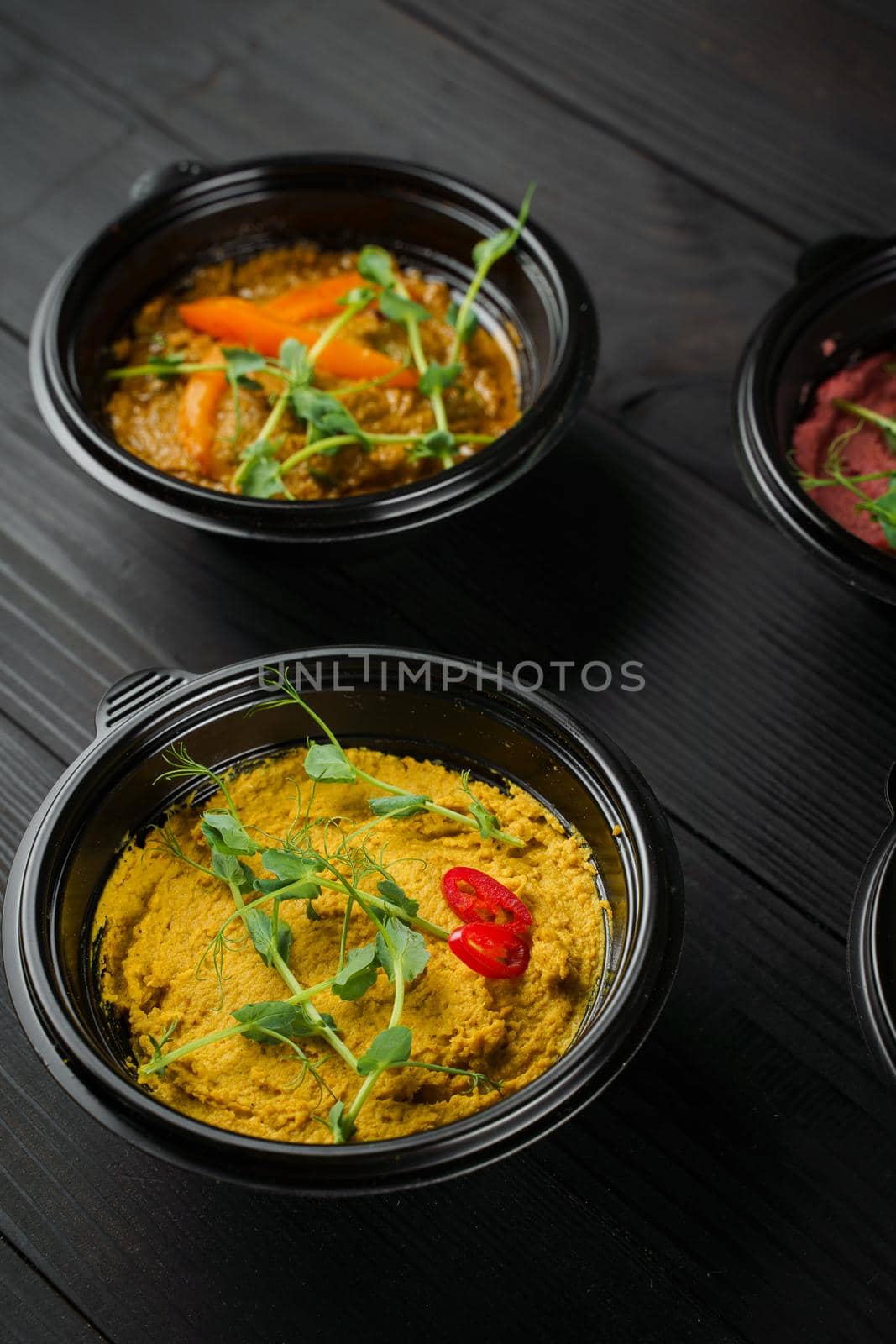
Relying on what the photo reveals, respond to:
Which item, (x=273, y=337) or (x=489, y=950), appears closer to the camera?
(x=489, y=950)

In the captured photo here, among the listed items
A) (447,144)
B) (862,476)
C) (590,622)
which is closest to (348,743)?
(590,622)

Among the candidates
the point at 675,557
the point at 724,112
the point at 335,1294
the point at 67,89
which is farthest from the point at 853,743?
the point at 67,89

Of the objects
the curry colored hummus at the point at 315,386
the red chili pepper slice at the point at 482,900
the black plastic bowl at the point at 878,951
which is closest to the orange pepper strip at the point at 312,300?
the curry colored hummus at the point at 315,386

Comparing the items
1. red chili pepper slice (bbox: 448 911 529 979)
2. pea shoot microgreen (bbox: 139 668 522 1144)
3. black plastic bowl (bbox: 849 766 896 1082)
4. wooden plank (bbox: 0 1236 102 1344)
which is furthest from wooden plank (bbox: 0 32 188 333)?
black plastic bowl (bbox: 849 766 896 1082)

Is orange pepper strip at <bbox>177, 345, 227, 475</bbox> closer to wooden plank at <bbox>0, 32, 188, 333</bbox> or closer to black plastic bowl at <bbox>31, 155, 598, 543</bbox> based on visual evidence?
black plastic bowl at <bbox>31, 155, 598, 543</bbox>

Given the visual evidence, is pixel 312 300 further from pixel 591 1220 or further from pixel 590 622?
pixel 591 1220

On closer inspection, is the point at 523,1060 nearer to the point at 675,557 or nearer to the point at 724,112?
the point at 675,557
